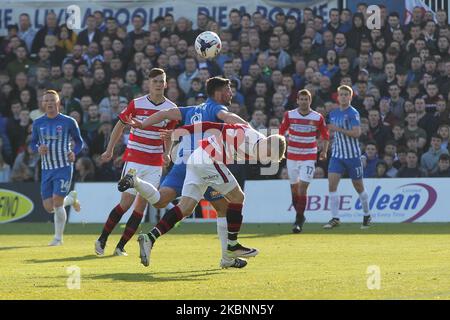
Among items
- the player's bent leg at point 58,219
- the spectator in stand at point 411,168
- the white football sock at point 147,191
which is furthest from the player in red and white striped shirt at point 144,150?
the spectator in stand at point 411,168

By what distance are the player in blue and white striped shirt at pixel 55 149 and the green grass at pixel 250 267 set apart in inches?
29.1

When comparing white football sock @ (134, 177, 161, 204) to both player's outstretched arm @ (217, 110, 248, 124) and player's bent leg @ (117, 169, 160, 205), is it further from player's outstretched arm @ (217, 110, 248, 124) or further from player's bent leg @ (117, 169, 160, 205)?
player's outstretched arm @ (217, 110, 248, 124)

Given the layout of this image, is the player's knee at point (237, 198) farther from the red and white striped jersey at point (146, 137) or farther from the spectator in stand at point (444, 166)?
the spectator in stand at point (444, 166)

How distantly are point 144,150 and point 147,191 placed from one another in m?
2.09

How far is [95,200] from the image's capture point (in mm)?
22797

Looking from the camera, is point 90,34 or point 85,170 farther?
point 90,34

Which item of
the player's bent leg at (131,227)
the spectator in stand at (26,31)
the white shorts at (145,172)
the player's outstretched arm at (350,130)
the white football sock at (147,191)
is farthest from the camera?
the spectator in stand at (26,31)

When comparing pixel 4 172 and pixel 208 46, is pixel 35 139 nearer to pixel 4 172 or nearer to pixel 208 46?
pixel 208 46

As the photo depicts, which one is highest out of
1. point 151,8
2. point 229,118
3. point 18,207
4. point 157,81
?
point 151,8

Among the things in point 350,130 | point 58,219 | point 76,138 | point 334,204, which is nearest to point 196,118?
point 76,138

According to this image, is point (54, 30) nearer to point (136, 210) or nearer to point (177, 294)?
point (136, 210)

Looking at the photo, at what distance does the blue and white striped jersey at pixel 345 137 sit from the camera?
66.3 feet

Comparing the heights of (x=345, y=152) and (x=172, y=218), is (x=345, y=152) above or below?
below

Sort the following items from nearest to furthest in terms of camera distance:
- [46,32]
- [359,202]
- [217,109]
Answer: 1. [217,109]
2. [359,202]
3. [46,32]
